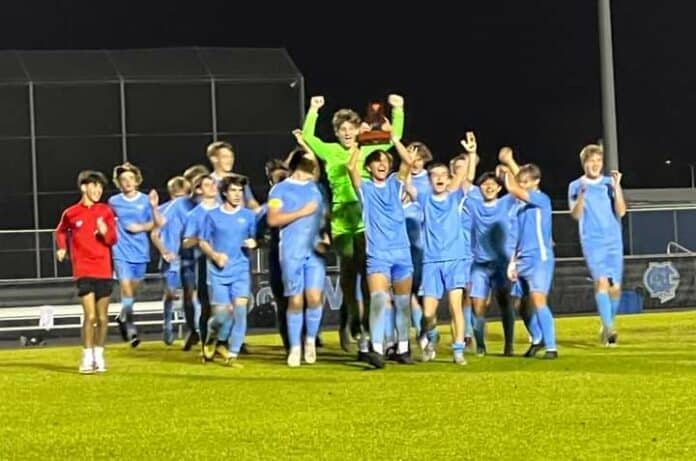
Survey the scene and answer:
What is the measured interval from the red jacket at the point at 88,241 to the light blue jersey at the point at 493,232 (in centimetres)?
351

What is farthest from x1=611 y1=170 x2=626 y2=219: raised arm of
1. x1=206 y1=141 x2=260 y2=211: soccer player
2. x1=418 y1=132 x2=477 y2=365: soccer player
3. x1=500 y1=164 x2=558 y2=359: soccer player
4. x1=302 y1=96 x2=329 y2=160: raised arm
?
x1=206 y1=141 x2=260 y2=211: soccer player

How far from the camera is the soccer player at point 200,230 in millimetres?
13281

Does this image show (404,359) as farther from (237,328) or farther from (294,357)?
(237,328)

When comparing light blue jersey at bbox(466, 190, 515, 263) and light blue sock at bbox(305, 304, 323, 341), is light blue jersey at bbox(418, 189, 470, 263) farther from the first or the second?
light blue sock at bbox(305, 304, 323, 341)

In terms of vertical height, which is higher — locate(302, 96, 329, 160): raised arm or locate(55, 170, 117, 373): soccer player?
locate(302, 96, 329, 160): raised arm

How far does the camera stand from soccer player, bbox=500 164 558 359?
13062mm

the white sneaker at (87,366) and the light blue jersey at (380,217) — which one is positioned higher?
the light blue jersey at (380,217)

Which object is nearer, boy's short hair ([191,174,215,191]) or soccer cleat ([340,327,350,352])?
boy's short hair ([191,174,215,191])

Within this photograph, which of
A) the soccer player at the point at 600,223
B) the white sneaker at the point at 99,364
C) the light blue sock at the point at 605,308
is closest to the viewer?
the white sneaker at the point at 99,364

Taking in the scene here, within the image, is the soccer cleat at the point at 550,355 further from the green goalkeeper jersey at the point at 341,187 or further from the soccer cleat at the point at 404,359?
the green goalkeeper jersey at the point at 341,187

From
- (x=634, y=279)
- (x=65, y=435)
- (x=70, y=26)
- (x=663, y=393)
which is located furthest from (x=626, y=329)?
(x=70, y=26)

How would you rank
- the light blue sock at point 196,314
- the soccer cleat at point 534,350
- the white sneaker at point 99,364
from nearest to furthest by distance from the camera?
the white sneaker at point 99,364 < the soccer cleat at point 534,350 < the light blue sock at point 196,314

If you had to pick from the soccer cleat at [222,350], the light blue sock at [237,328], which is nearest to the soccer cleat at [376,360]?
the light blue sock at [237,328]

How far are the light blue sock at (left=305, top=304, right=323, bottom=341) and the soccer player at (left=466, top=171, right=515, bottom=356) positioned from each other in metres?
1.60
